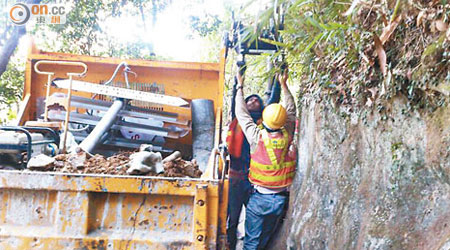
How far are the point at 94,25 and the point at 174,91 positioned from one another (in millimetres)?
5999

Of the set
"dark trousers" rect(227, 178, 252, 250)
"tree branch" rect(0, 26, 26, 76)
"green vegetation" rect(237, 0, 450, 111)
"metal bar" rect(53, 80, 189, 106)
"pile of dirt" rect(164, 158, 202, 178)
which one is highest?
"tree branch" rect(0, 26, 26, 76)

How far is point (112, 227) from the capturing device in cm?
200

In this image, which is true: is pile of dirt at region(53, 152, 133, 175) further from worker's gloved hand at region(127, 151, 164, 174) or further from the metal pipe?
the metal pipe

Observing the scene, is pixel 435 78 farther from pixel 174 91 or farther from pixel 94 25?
pixel 94 25

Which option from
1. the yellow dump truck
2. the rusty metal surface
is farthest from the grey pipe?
the rusty metal surface

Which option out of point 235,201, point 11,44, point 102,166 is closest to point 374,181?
point 102,166

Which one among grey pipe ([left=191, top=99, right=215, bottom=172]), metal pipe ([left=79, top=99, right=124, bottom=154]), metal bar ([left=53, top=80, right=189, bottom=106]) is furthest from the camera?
grey pipe ([left=191, top=99, right=215, bottom=172])

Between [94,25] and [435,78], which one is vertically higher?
[94,25]

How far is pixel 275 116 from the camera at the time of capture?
9.64 feet

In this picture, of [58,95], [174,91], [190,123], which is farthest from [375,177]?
[58,95]

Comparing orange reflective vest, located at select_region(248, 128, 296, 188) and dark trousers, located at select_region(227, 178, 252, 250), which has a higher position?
orange reflective vest, located at select_region(248, 128, 296, 188)

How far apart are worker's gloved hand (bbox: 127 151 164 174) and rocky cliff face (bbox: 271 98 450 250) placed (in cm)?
112

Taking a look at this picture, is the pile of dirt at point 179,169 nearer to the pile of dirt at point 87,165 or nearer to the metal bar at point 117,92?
the pile of dirt at point 87,165

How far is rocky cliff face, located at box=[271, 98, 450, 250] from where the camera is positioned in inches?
57.1
